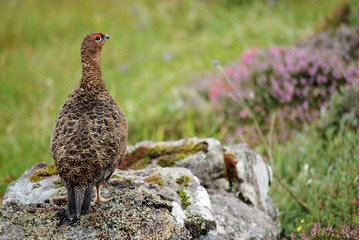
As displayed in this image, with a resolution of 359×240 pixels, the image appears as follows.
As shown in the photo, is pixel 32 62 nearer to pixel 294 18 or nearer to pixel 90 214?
pixel 294 18

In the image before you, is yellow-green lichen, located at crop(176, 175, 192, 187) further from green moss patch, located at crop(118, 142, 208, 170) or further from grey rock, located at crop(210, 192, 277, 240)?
green moss patch, located at crop(118, 142, 208, 170)

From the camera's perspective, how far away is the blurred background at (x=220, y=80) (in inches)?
217

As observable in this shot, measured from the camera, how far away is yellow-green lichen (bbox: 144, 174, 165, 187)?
376 cm

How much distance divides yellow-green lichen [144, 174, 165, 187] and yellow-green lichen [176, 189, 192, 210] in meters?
0.14

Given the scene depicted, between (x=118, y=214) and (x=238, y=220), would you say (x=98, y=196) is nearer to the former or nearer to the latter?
(x=118, y=214)

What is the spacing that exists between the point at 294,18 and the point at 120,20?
389 centimetres

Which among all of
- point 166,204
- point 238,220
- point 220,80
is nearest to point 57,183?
point 166,204

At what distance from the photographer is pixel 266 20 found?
11.3 meters

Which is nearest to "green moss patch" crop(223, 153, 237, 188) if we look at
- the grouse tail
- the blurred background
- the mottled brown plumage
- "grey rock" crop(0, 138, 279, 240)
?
"grey rock" crop(0, 138, 279, 240)

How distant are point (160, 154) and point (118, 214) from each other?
4.36 ft

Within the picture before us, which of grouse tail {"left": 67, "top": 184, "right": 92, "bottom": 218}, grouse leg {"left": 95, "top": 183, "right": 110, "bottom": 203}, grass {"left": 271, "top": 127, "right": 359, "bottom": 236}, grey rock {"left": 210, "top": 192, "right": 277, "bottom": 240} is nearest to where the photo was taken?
grouse tail {"left": 67, "top": 184, "right": 92, "bottom": 218}

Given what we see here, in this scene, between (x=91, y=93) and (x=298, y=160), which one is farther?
(x=298, y=160)

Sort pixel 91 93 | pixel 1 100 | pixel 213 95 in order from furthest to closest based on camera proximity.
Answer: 1. pixel 1 100
2. pixel 213 95
3. pixel 91 93

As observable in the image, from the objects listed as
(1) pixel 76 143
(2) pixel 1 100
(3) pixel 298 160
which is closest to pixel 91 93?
(1) pixel 76 143
